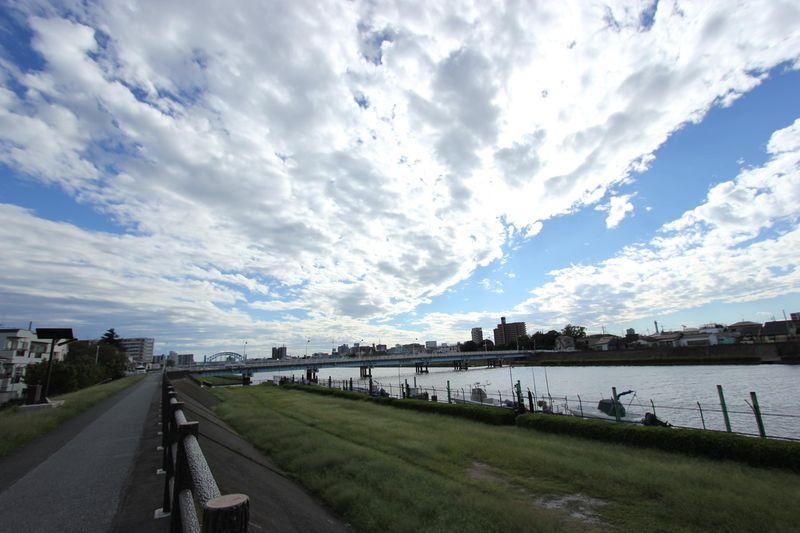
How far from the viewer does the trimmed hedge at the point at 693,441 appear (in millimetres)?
14062

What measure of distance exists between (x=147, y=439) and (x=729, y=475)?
18.7 metres

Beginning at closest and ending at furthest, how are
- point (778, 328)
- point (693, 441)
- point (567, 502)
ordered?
point (567, 502) < point (693, 441) < point (778, 328)

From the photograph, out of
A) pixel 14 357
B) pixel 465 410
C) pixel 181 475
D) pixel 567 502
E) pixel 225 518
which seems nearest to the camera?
pixel 225 518

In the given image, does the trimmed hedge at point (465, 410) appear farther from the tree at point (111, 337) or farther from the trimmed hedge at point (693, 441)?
the tree at point (111, 337)

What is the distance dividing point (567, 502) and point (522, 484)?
179 cm

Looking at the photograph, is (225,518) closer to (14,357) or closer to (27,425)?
(27,425)

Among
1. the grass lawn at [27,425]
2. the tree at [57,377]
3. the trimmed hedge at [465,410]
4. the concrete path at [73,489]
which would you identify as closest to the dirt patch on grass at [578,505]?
the concrete path at [73,489]

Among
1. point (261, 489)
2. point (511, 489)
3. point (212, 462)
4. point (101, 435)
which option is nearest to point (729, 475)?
point (511, 489)

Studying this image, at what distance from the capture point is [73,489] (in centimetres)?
820

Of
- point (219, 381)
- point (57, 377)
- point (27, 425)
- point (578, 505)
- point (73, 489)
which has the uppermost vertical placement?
point (57, 377)

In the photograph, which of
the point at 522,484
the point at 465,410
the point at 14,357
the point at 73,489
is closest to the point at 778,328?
the point at 465,410

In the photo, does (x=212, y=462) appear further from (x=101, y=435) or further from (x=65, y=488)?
(x=101, y=435)

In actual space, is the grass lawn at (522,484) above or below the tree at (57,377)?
below

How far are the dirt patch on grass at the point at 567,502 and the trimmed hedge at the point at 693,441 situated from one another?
7.45 m
